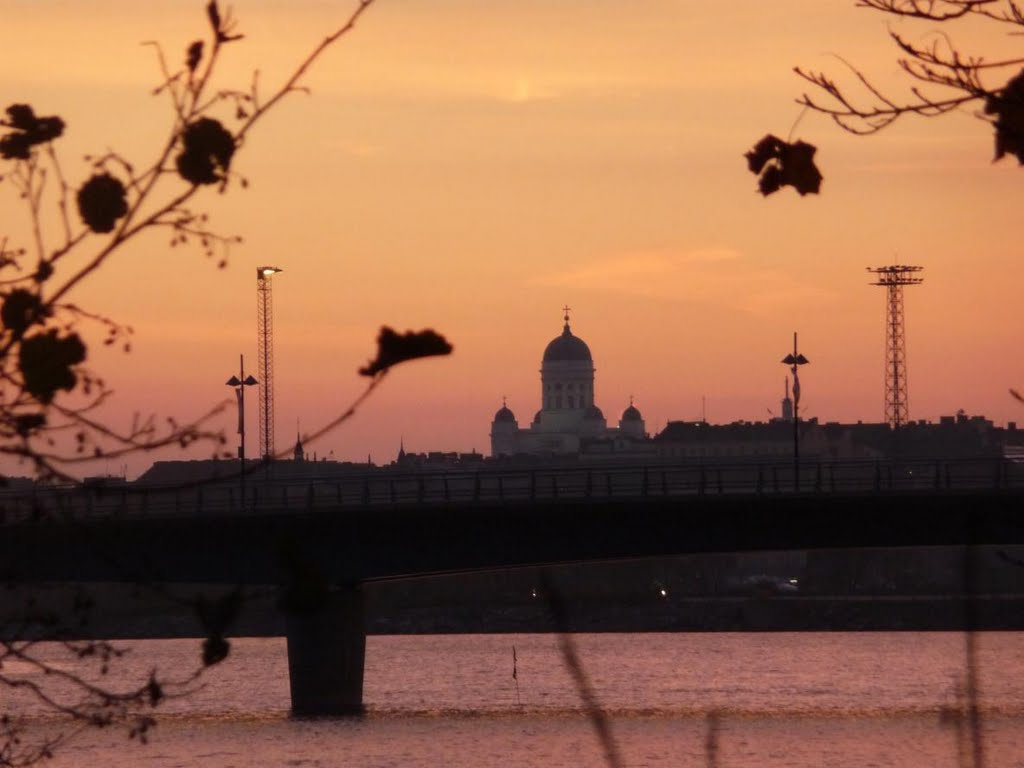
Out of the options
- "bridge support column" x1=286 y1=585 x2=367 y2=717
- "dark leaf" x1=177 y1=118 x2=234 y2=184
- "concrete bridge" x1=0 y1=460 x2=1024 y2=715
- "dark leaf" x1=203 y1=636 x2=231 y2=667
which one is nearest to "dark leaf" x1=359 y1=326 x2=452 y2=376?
"dark leaf" x1=177 y1=118 x2=234 y2=184

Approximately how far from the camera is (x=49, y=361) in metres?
5.56

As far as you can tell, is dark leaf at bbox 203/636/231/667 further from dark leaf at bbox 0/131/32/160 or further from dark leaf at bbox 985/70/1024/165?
dark leaf at bbox 985/70/1024/165

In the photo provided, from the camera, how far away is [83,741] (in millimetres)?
57500

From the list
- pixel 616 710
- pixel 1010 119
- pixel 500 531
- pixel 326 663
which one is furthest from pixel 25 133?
pixel 616 710

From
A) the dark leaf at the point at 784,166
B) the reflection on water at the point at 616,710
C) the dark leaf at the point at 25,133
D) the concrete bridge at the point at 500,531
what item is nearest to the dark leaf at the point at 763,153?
the dark leaf at the point at 784,166

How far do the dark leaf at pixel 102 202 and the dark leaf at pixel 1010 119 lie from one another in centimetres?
250

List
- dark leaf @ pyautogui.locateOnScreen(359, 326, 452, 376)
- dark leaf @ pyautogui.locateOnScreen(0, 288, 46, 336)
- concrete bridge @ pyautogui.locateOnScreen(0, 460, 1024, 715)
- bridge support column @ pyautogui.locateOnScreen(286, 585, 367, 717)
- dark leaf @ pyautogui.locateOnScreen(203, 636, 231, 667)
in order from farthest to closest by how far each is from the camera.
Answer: bridge support column @ pyautogui.locateOnScreen(286, 585, 367, 717), concrete bridge @ pyautogui.locateOnScreen(0, 460, 1024, 715), dark leaf @ pyautogui.locateOnScreen(203, 636, 231, 667), dark leaf @ pyautogui.locateOnScreen(0, 288, 46, 336), dark leaf @ pyautogui.locateOnScreen(359, 326, 452, 376)

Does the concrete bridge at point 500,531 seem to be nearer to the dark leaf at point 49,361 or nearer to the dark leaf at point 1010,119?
the dark leaf at point 1010,119

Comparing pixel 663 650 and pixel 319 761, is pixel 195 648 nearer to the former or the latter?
pixel 663 650

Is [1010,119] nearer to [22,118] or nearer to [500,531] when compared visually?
[22,118]

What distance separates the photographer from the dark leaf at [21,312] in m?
5.71

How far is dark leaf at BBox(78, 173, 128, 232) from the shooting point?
5.53 m

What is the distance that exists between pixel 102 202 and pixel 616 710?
5644 cm

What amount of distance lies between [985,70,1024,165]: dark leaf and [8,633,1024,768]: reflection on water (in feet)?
86.8
